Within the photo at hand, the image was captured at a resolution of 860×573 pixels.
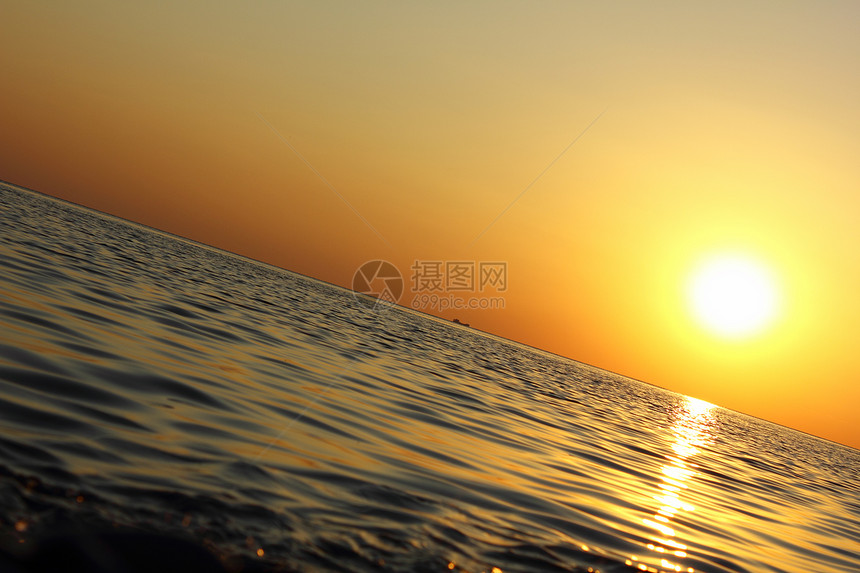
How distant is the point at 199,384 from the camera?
884 cm

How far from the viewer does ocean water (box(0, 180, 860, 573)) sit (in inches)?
174

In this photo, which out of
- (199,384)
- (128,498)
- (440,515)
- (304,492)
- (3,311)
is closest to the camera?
(128,498)

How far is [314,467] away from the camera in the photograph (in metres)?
6.49

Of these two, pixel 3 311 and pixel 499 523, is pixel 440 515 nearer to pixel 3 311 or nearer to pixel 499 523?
pixel 499 523

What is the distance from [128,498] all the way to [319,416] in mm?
4803

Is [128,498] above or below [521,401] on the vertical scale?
above

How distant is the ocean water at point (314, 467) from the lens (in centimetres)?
443

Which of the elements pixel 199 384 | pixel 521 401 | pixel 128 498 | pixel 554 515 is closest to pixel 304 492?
pixel 128 498

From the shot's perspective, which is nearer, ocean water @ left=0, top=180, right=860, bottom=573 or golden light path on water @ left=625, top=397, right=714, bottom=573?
ocean water @ left=0, top=180, right=860, bottom=573

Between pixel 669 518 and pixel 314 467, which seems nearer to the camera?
pixel 314 467

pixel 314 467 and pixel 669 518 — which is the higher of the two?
pixel 314 467

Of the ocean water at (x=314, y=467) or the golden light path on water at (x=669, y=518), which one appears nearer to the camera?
the ocean water at (x=314, y=467)

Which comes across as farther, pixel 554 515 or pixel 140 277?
pixel 140 277

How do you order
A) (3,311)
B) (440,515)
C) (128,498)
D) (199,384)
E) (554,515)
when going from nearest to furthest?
(128,498)
(440,515)
(554,515)
(199,384)
(3,311)
